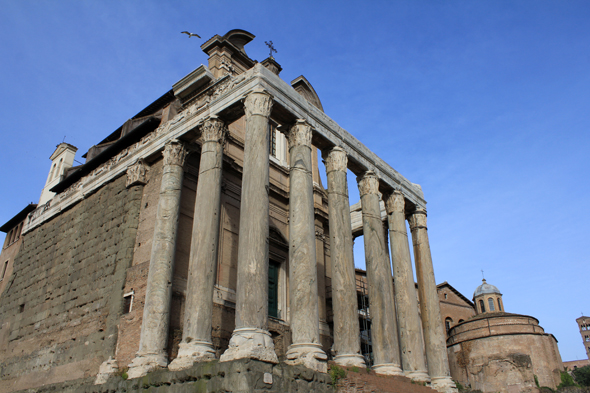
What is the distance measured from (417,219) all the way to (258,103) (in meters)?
8.82

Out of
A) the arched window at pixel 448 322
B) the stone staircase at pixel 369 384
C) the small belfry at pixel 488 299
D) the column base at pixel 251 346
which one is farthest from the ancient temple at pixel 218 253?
the small belfry at pixel 488 299

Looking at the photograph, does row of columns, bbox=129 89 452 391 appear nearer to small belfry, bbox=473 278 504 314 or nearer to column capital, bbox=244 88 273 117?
column capital, bbox=244 88 273 117

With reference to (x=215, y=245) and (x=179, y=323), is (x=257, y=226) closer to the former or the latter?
(x=215, y=245)

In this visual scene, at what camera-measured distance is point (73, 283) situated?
16406mm

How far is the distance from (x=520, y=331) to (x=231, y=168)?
27.2 m

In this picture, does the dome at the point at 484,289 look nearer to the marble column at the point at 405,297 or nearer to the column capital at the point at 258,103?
the marble column at the point at 405,297

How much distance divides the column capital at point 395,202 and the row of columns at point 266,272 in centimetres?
141

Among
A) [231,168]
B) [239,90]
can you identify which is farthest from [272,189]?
[239,90]

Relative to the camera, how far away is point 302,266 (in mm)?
11492

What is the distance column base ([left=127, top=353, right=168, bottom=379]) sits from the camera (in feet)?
37.3

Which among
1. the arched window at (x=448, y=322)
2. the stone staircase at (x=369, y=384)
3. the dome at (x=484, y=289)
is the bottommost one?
the stone staircase at (x=369, y=384)

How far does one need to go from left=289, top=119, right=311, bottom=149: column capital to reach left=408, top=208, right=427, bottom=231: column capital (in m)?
6.87

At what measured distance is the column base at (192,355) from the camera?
34.2 ft

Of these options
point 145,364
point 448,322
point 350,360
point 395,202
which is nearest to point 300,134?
point 395,202
